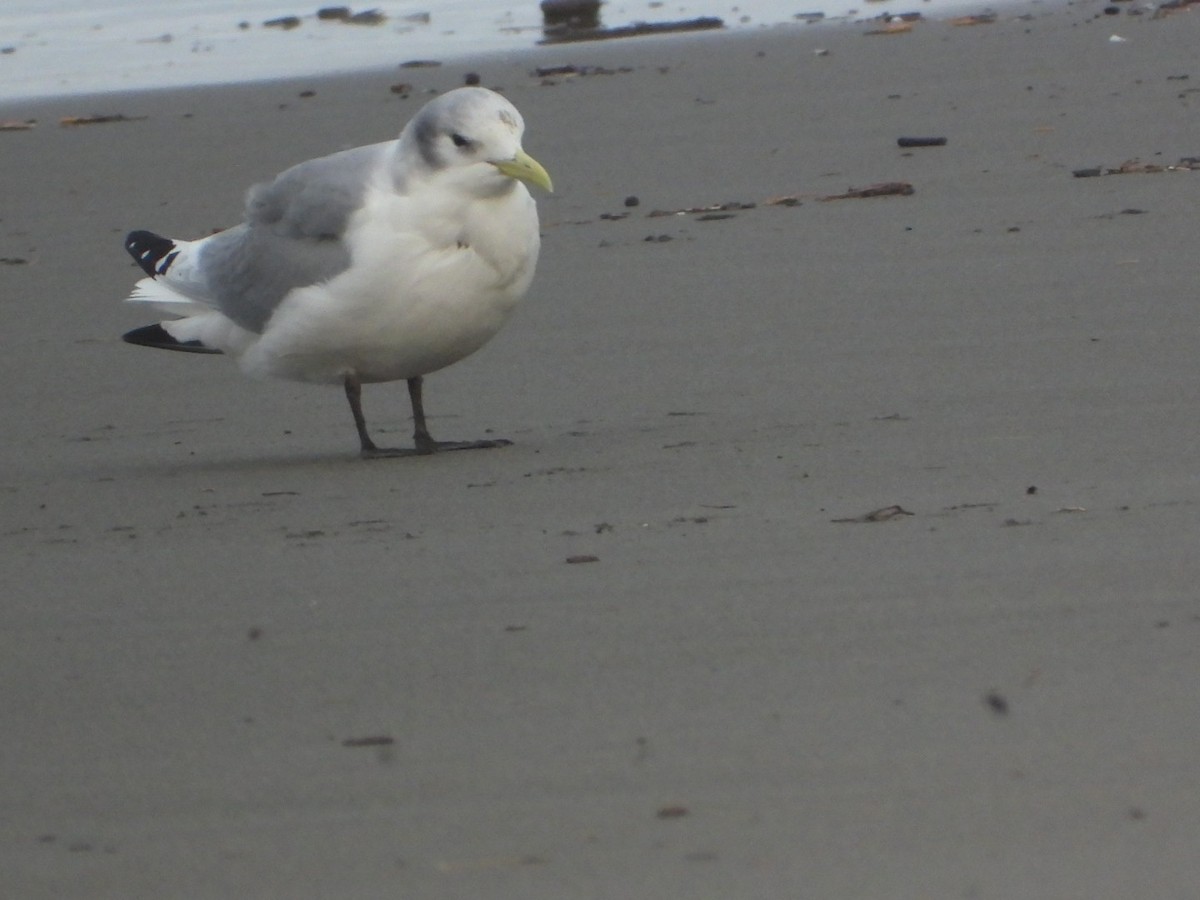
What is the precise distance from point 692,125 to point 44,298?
3.13m

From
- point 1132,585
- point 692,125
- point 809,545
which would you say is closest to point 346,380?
point 809,545

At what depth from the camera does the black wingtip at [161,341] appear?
511 centimetres

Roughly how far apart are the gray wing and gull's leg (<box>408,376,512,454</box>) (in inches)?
14.5

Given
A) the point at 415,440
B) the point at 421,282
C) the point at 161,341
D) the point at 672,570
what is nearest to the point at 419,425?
the point at 415,440

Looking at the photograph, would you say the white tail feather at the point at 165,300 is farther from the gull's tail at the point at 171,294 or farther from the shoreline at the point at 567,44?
the shoreline at the point at 567,44

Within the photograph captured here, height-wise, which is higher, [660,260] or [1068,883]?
[1068,883]

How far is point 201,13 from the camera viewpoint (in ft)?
53.2

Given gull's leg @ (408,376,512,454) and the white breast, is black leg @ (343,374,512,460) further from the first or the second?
the white breast

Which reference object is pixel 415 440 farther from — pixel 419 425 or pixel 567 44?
pixel 567 44

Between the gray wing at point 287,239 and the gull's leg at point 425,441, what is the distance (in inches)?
14.5

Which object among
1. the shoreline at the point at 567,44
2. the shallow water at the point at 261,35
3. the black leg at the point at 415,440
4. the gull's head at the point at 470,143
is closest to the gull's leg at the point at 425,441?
the black leg at the point at 415,440

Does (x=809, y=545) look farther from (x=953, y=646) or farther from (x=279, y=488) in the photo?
(x=279, y=488)

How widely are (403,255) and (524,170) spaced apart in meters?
0.31

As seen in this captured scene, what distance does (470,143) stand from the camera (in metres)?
4.45
